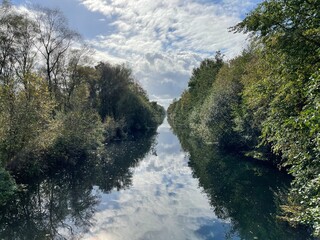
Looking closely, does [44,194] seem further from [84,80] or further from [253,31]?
[84,80]

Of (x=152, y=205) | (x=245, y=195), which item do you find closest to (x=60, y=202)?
(x=152, y=205)

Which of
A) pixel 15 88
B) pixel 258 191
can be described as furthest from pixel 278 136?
pixel 15 88

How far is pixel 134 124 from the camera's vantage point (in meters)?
65.7

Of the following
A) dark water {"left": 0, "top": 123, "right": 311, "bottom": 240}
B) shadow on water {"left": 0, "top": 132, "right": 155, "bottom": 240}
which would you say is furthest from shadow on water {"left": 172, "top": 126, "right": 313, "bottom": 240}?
shadow on water {"left": 0, "top": 132, "right": 155, "bottom": 240}

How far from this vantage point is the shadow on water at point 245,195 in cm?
1234

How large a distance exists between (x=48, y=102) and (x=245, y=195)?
15294mm

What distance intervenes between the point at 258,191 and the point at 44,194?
1344 centimetres

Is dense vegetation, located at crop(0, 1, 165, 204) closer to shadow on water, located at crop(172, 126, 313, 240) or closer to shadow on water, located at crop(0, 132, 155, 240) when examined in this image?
shadow on water, located at crop(0, 132, 155, 240)

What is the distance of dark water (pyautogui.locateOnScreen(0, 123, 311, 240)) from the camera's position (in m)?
12.7

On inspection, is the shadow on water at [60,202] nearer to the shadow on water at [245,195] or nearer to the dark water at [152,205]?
the dark water at [152,205]

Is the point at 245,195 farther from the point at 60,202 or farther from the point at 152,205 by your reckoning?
the point at 60,202

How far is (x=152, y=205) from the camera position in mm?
16781

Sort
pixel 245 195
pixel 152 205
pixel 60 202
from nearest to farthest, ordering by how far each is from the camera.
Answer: pixel 152 205 < pixel 60 202 < pixel 245 195

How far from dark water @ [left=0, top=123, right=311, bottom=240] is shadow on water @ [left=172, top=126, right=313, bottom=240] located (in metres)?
0.04
